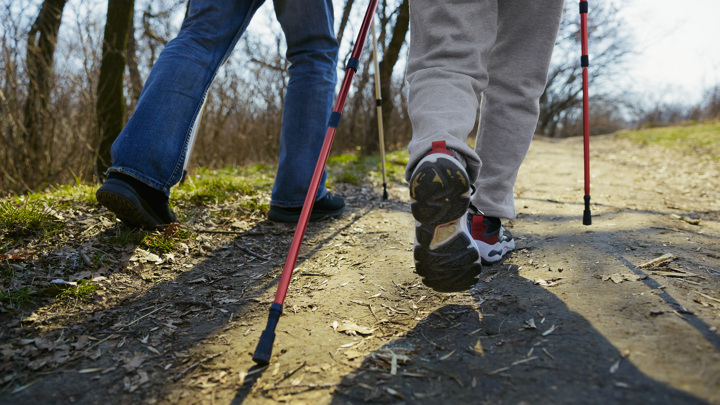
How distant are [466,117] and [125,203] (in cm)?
145

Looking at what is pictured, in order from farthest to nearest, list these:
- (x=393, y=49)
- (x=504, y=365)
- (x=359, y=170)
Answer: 1. (x=393, y=49)
2. (x=359, y=170)
3. (x=504, y=365)

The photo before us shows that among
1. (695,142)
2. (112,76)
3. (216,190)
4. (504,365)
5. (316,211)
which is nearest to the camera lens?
(504,365)

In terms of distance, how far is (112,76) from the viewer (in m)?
4.96

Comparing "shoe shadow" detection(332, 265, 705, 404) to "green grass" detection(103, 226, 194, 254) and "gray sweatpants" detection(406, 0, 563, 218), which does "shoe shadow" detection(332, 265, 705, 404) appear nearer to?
"gray sweatpants" detection(406, 0, 563, 218)

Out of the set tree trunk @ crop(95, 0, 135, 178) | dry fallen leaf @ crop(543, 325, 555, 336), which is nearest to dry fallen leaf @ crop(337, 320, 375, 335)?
dry fallen leaf @ crop(543, 325, 555, 336)

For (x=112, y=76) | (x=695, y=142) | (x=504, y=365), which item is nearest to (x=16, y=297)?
(x=504, y=365)

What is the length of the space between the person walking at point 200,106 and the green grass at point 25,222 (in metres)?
0.37

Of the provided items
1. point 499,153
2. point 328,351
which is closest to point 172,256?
point 328,351

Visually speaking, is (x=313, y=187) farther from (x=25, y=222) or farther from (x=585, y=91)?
(x=585, y=91)

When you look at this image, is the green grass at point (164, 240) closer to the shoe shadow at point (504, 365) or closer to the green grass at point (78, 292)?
the green grass at point (78, 292)

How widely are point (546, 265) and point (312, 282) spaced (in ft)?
3.35

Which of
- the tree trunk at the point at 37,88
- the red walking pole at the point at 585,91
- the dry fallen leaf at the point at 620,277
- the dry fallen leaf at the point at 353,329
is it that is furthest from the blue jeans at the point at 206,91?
the tree trunk at the point at 37,88

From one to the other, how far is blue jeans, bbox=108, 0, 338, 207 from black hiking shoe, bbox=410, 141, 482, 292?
1.22 metres

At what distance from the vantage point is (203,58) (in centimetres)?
205
